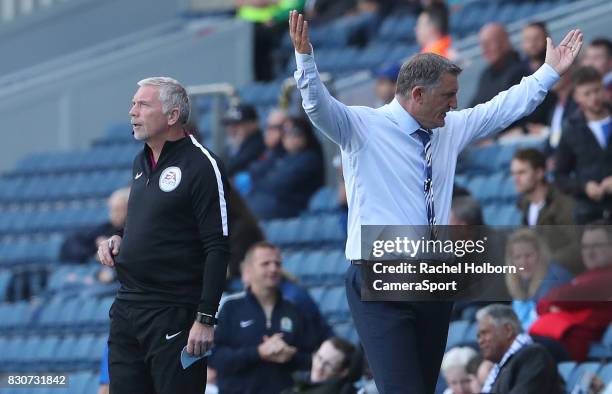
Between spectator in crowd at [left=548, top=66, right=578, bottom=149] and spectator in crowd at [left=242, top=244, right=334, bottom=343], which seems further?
spectator in crowd at [left=548, top=66, right=578, bottom=149]

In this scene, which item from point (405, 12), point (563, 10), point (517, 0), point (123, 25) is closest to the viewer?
point (563, 10)

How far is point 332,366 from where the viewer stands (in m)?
8.51

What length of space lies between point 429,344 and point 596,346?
2732 millimetres

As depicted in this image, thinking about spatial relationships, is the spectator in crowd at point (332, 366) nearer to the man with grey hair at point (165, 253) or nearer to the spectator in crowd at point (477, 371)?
the spectator in crowd at point (477, 371)

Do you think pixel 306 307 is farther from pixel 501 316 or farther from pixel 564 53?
pixel 564 53

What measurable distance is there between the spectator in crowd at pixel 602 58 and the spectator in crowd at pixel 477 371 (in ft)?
10.2

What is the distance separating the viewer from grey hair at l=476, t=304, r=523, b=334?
26.3 feet

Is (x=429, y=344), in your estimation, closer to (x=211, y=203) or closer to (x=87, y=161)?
(x=211, y=203)

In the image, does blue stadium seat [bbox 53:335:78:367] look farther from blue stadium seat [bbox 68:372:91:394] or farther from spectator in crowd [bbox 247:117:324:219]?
spectator in crowd [bbox 247:117:324:219]

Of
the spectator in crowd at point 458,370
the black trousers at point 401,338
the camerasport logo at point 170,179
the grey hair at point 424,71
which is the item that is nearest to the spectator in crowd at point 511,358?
the spectator in crowd at point 458,370

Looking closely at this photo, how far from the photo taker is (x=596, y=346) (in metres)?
8.68

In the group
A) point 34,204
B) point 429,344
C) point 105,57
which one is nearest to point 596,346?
point 429,344

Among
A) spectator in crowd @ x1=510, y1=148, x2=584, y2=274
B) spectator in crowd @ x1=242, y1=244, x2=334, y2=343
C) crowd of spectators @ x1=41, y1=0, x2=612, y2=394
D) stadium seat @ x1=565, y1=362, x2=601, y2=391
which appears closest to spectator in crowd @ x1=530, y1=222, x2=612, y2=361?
crowd of spectators @ x1=41, y1=0, x2=612, y2=394

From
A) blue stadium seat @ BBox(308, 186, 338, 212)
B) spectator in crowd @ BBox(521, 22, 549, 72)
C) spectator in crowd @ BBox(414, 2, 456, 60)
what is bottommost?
blue stadium seat @ BBox(308, 186, 338, 212)
